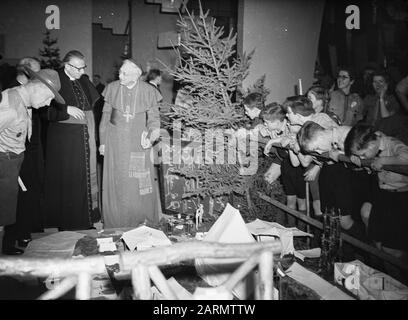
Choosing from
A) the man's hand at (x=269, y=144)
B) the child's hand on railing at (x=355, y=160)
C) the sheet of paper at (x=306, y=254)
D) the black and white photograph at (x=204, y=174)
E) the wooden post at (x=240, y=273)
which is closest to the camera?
the wooden post at (x=240, y=273)

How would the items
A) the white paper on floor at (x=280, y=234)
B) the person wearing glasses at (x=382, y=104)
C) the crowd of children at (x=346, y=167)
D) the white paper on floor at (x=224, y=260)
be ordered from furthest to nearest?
the person wearing glasses at (x=382, y=104), the white paper on floor at (x=280, y=234), the crowd of children at (x=346, y=167), the white paper on floor at (x=224, y=260)

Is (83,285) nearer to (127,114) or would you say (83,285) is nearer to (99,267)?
(99,267)

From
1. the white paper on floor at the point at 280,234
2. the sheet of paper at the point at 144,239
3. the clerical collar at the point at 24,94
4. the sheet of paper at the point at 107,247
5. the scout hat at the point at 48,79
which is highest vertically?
the scout hat at the point at 48,79

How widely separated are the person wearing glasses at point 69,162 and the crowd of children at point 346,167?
9.26 ft

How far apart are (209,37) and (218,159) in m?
1.68

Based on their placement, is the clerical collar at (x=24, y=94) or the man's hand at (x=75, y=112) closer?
the clerical collar at (x=24, y=94)

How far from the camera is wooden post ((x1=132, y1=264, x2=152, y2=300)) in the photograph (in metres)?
1.57

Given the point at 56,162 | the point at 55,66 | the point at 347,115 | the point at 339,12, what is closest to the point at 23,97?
the point at 56,162

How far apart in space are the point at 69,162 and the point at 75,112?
0.84 m

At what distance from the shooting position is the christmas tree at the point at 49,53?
8.47m

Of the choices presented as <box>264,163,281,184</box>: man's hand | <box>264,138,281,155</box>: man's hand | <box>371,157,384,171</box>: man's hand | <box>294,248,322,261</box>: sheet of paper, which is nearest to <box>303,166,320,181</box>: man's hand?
<box>264,138,281,155</box>: man's hand

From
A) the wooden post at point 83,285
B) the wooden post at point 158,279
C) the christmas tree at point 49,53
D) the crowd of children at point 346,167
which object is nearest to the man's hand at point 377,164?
the crowd of children at point 346,167

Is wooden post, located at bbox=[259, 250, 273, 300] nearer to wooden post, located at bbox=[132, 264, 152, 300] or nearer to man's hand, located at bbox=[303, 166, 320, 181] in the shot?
wooden post, located at bbox=[132, 264, 152, 300]

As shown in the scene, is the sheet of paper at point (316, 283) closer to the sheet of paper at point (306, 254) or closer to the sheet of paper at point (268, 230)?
the sheet of paper at point (306, 254)
